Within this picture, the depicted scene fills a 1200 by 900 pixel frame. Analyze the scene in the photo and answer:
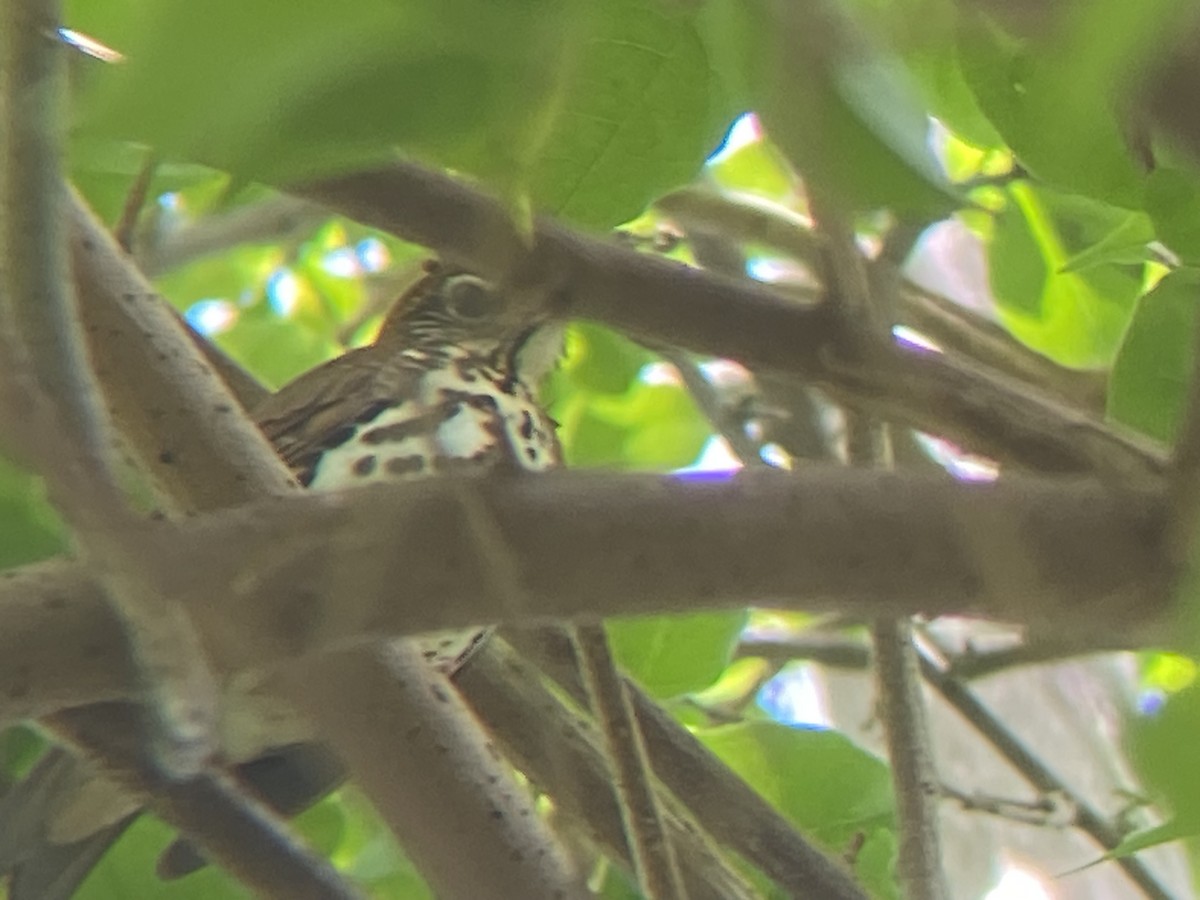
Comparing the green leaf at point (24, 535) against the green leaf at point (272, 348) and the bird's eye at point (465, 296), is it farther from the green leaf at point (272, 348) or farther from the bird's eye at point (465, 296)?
the green leaf at point (272, 348)

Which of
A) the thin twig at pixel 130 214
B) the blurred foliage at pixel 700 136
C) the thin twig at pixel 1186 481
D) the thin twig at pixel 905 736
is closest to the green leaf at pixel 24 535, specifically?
the blurred foliage at pixel 700 136

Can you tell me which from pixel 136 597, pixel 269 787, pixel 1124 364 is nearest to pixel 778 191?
pixel 269 787

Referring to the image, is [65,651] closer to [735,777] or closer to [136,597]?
[136,597]

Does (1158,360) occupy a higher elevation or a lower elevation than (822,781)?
higher

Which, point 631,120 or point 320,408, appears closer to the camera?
point 631,120

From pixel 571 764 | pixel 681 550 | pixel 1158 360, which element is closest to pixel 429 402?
pixel 571 764

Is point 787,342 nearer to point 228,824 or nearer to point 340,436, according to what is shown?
point 228,824
